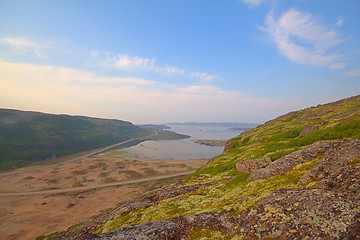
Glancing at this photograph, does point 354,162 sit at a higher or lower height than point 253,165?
higher

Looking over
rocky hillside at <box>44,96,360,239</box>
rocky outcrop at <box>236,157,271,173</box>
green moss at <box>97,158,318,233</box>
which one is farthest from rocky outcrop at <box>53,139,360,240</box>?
rocky outcrop at <box>236,157,271,173</box>

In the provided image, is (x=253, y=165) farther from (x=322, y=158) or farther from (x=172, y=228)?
(x=172, y=228)

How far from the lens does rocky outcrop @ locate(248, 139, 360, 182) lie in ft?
39.0

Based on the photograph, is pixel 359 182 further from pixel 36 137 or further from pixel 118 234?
pixel 36 137

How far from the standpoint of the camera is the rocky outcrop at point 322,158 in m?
11.9

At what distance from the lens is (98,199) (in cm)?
7019

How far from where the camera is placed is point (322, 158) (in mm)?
13898

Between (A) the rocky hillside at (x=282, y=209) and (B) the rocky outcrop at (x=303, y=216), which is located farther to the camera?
(A) the rocky hillside at (x=282, y=209)

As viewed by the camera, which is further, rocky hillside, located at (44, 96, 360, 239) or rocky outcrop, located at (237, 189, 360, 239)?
rocky hillside, located at (44, 96, 360, 239)

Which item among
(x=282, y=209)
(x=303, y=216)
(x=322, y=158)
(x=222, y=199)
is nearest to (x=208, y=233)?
(x=282, y=209)

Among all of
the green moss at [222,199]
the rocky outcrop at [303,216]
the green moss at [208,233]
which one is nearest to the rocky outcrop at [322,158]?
the green moss at [222,199]

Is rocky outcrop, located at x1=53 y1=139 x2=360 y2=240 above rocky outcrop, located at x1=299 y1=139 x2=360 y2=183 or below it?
below

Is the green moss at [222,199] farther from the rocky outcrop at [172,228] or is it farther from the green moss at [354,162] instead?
the green moss at [354,162]

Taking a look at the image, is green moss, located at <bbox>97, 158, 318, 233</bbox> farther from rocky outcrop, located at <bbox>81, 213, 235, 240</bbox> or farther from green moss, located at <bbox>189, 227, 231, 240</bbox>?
green moss, located at <bbox>189, 227, 231, 240</bbox>
